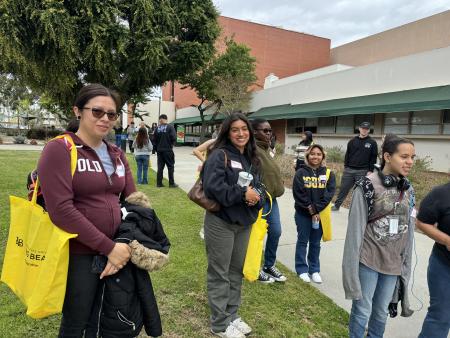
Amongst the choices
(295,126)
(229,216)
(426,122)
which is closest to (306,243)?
(229,216)

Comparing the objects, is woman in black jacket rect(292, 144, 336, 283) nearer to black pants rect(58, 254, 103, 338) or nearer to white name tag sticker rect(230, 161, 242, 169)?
white name tag sticker rect(230, 161, 242, 169)

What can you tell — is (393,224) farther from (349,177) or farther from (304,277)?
(349,177)

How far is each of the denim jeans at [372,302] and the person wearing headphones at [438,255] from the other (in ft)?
0.92

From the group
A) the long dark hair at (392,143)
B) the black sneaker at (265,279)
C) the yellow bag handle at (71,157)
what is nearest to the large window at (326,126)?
the black sneaker at (265,279)

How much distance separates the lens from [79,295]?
184 centimetres

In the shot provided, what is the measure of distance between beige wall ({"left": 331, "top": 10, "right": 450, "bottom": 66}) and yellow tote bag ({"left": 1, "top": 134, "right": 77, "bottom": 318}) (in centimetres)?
3720

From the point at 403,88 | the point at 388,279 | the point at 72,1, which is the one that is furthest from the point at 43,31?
the point at 403,88

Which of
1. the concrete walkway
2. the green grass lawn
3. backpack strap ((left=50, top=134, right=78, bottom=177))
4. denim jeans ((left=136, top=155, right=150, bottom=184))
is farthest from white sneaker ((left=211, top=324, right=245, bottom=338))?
denim jeans ((left=136, top=155, right=150, bottom=184))

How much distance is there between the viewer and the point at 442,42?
1248 inches

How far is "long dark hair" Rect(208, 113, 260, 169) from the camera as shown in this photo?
2.95 meters

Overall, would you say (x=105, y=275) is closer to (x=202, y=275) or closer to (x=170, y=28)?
(x=202, y=275)

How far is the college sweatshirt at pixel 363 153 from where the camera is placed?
7059 millimetres

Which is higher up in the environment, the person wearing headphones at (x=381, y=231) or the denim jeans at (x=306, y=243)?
the person wearing headphones at (x=381, y=231)

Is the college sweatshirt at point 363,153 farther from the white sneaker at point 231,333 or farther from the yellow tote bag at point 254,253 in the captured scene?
the white sneaker at point 231,333
